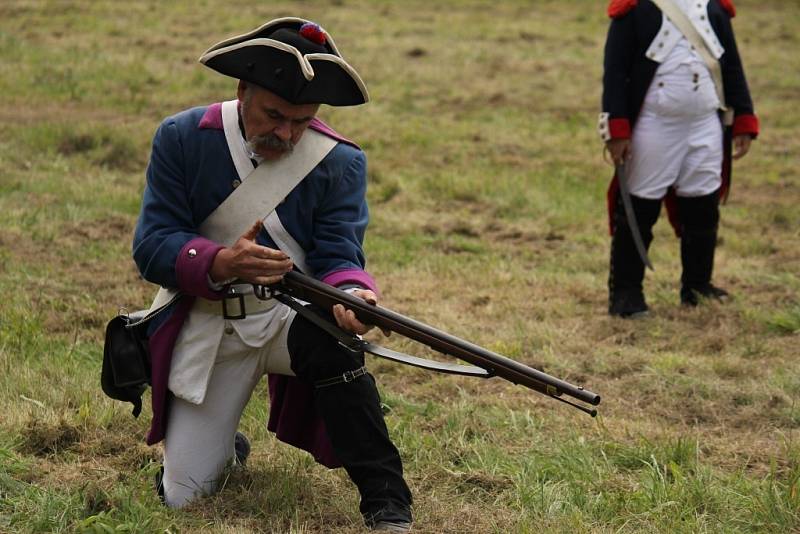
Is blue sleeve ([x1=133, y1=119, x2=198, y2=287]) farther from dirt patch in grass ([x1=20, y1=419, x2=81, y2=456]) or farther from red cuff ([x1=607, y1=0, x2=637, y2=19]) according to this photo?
red cuff ([x1=607, y1=0, x2=637, y2=19])

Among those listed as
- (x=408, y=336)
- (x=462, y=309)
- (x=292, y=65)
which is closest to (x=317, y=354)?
(x=408, y=336)

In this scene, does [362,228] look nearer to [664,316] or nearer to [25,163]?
[664,316]

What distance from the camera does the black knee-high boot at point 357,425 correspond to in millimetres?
3893

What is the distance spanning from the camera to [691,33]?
6750 mm

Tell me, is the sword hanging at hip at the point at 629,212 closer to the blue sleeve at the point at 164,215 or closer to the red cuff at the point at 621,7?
the red cuff at the point at 621,7

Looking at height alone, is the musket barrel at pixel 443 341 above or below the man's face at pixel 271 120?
below

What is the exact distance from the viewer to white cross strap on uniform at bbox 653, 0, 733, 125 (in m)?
6.72

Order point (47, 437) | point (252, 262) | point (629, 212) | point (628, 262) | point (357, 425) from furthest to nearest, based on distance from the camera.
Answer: point (628, 262) < point (629, 212) < point (47, 437) < point (357, 425) < point (252, 262)

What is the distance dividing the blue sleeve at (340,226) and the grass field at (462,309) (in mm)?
840

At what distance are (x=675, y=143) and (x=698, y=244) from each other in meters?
0.68

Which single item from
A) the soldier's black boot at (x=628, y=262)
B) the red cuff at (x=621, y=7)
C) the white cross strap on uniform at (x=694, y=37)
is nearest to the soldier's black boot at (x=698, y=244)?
the soldier's black boot at (x=628, y=262)

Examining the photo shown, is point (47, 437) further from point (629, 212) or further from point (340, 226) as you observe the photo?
point (629, 212)

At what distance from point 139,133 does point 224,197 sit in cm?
693

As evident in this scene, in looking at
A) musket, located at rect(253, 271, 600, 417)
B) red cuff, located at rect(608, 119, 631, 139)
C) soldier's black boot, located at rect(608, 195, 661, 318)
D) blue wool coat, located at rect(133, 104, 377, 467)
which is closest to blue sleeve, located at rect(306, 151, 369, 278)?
blue wool coat, located at rect(133, 104, 377, 467)
